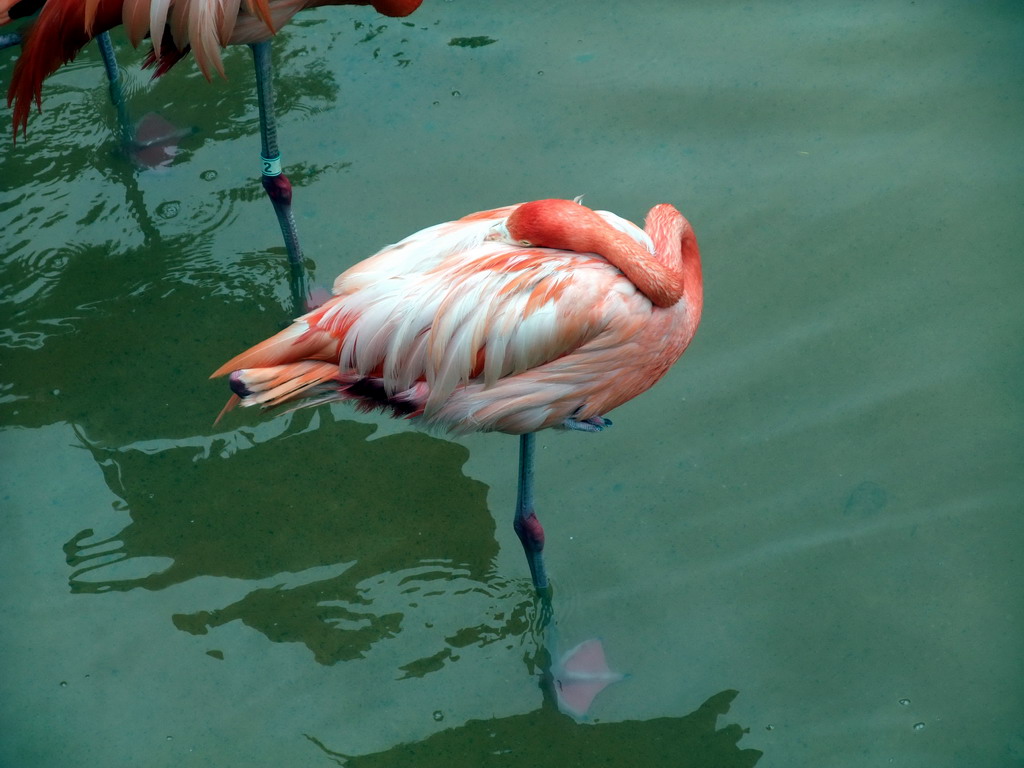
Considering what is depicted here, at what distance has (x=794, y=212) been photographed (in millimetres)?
3553

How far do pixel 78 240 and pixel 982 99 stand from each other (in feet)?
10.2

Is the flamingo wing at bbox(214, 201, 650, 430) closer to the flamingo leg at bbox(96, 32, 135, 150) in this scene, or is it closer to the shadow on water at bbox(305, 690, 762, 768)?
the shadow on water at bbox(305, 690, 762, 768)

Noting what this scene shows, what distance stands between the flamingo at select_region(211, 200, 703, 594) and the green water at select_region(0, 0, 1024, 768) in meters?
0.61

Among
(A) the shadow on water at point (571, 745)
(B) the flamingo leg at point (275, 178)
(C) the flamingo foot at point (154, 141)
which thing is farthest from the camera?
(C) the flamingo foot at point (154, 141)

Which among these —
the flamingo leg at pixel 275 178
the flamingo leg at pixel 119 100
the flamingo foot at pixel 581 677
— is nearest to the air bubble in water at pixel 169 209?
the flamingo leg at pixel 119 100

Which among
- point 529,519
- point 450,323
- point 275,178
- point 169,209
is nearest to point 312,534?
point 529,519

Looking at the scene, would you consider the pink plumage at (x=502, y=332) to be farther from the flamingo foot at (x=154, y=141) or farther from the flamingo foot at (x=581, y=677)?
the flamingo foot at (x=154, y=141)

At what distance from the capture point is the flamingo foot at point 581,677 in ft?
8.59

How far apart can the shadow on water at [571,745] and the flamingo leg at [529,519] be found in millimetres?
357

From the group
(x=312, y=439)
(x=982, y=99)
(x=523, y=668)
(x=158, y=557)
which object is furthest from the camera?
(x=982, y=99)

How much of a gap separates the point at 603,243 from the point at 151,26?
4.29 ft

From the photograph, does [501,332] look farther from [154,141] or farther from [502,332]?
[154,141]

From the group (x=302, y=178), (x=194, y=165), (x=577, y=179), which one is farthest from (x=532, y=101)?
(x=194, y=165)

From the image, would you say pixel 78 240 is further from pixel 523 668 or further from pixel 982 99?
pixel 982 99
